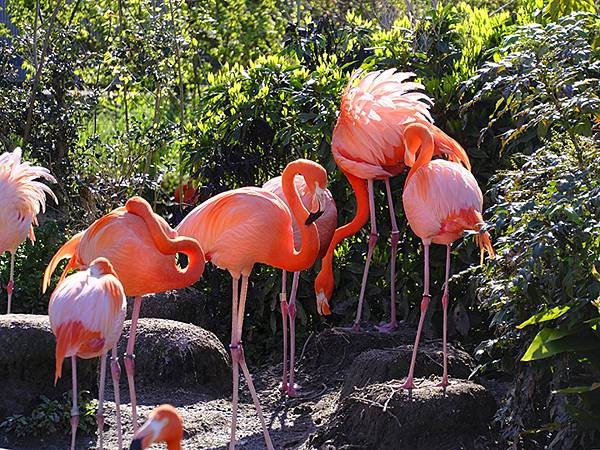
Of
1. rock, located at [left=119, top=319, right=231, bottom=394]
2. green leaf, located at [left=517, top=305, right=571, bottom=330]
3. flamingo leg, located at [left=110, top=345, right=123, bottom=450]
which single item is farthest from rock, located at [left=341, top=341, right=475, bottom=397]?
green leaf, located at [left=517, top=305, right=571, bottom=330]

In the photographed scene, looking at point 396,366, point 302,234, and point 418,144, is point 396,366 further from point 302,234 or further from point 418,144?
point 418,144

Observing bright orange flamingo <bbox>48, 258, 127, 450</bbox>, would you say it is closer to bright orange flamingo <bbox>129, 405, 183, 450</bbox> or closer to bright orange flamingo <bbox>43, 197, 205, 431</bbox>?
bright orange flamingo <bbox>43, 197, 205, 431</bbox>

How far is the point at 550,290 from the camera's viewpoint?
15.9 ft

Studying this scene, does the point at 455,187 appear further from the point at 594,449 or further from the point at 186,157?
the point at 186,157

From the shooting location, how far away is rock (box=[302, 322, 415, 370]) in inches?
262

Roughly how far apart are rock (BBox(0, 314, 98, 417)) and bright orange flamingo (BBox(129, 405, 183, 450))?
2.04m

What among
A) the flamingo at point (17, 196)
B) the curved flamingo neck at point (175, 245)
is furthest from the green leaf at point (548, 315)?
Answer: the flamingo at point (17, 196)

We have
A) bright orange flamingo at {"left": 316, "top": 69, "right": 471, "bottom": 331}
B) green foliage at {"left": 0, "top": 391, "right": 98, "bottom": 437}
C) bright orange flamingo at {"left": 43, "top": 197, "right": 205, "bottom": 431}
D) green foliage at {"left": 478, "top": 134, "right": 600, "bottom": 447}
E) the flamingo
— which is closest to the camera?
green foliage at {"left": 478, "top": 134, "right": 600, "bottom": 447}

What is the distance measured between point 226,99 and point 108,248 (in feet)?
8.12

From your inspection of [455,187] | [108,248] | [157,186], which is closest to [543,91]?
[455,187]

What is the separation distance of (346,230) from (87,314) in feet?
6.87

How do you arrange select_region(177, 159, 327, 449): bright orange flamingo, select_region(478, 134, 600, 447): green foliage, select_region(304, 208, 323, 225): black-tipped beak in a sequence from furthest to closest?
select_region(304, 208, 323, 225): black-tipped beak
select_region(177, 159, 327, 449): bright orange flamingo
select_region(478, 134, 600, 447): green foliage

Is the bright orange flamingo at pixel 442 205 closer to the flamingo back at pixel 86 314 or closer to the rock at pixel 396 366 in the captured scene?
the rock at pixel 396 366

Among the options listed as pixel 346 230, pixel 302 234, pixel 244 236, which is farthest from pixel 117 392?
pixel 346 230
